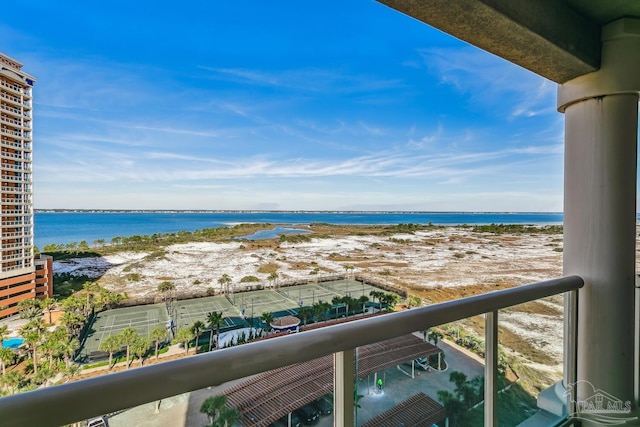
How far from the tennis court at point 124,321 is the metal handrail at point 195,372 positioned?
7.12 meters

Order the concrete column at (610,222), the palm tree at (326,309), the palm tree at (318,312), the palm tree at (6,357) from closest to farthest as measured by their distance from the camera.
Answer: the concrete column at (610,222) → the palm tree at (6,357) → the palm tree at (318,312) → the palm tree at (326,309)

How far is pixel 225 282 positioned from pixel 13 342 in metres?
6.88

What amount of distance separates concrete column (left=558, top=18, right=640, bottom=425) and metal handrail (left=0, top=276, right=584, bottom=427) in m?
1.09

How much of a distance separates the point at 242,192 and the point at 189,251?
770 centimetres

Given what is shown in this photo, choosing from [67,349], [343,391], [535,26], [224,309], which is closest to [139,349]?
[67,349]

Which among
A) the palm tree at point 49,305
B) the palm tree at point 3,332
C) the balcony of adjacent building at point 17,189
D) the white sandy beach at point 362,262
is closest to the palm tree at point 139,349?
the palm tree at point 49,305

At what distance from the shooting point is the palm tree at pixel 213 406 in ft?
1.97

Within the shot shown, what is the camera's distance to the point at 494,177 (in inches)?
684

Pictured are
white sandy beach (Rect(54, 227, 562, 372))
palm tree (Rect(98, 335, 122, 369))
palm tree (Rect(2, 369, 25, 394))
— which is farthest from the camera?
white sandy beach (Rect(54, 227, 562, 372))

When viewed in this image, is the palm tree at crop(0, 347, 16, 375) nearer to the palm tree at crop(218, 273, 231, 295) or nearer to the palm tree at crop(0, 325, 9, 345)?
the palm tree at crop(0, 325, 9, 345)

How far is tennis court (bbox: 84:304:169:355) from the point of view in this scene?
22.1ft

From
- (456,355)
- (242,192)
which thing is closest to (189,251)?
(242,192)

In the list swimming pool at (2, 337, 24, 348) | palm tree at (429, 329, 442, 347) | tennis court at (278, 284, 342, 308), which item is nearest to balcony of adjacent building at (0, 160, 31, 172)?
swimming pool at (2, 337, 24, 348)

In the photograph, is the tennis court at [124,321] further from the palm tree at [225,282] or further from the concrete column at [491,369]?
the concrete column at [491,369]
